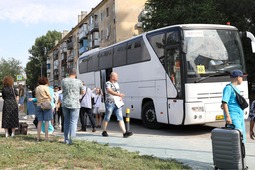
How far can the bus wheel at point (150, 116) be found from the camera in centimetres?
1205

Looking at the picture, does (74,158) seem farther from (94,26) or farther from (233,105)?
(94,26)

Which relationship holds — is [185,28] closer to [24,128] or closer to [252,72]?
[24,128]

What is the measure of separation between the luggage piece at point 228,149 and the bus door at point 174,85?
4.62 meters

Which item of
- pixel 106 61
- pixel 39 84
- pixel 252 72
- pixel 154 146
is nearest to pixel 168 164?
pixel 154 146

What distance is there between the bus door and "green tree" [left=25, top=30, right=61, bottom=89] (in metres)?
88.9

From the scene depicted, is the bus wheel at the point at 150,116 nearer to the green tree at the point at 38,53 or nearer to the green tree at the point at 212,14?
the green tree at the point at 212,14

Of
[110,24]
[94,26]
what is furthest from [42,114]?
[94,26]

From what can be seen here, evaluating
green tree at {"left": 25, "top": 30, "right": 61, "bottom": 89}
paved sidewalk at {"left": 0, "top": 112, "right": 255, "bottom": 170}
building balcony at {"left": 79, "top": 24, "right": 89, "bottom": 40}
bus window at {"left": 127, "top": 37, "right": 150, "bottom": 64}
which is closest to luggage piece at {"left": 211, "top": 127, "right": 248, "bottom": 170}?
paved sidewalk at {"left": 0, "top": 112, "right": 255, "bottom": 170}

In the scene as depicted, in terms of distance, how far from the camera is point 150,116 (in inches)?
483

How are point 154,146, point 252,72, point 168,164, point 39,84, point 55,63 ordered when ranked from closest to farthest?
point 168,164 < point 154,146 < point 39,84 < point 252,72 < point 55,63

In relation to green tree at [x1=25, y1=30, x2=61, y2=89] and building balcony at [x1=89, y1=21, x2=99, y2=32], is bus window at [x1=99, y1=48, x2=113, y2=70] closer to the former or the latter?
building balcony at [x1=89, y1=21, x2=99, y2=32]

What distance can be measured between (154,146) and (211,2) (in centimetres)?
1762

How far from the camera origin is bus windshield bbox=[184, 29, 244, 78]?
10344 mm

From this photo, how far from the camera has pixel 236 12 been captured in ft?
80.5
